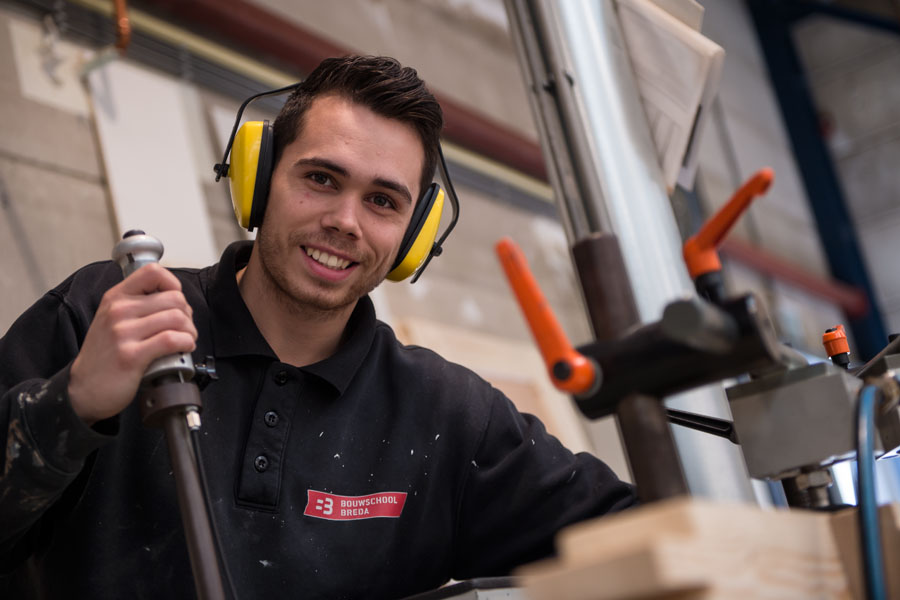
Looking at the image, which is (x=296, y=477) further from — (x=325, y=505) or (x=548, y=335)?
(x=548, y=335)

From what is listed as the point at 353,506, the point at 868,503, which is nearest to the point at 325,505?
the point at 353,506

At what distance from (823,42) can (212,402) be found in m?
5.95

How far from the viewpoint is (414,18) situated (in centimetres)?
339

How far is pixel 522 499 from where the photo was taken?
3.96ft

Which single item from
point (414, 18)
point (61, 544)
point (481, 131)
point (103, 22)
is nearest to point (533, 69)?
point (61, 544)

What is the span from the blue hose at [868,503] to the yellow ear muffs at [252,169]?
825 mm

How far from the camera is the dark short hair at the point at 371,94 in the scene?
4.24 feet

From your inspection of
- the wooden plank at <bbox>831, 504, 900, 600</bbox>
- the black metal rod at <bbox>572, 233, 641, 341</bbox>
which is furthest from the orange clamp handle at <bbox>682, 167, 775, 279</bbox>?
the wooden plank at <bbox>831, 504, 900, 600</bbox>

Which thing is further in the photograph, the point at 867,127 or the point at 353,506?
the point at 867,127

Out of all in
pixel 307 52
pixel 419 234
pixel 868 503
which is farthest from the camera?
pixel 307 52

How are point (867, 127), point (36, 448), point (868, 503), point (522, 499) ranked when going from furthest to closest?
point (867, 127) < point (522, 499) < point (36, 448) < point (868, 503)

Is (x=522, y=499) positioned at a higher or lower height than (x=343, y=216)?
lower

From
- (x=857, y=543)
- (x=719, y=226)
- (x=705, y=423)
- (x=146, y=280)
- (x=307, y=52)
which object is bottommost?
(x=857, y=543)

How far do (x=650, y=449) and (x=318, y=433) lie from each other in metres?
0.67
